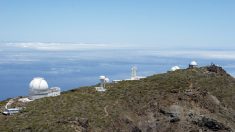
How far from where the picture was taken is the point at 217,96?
7369 cm

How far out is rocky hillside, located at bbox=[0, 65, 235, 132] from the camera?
195 ft

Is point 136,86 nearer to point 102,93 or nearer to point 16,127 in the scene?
point 102,93

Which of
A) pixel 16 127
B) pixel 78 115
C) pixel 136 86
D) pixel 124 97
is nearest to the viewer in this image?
pixel 16 127

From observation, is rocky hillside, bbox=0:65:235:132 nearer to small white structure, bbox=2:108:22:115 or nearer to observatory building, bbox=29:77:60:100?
small white structure, bbox=2:108:22:115

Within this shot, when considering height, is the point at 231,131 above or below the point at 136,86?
below

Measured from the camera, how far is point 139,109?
220 ft

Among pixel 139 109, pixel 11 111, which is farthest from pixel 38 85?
pixel 139 109

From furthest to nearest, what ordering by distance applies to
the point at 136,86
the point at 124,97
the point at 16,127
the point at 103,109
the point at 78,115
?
the point at 136,86
the point at 124,97
the point at 103,109
the point at 78,115
the point at 16,127

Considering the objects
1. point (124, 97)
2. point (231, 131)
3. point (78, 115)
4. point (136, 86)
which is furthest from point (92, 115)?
point (231, 131)

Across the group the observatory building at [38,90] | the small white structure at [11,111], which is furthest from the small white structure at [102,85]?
the small white structure at [11,111]

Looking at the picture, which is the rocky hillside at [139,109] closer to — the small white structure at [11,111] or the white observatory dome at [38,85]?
the small white structure at [11,111]

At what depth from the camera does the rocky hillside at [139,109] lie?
195 feet

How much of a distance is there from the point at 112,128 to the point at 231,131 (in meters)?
16.5

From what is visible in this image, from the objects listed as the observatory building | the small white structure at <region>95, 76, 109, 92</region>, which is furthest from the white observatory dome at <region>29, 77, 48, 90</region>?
the small white structure at <region>95, 76, 109, 92</region>
